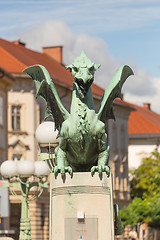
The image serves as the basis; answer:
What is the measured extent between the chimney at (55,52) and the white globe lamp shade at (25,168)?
38.7m

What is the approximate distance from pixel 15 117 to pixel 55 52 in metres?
11.0

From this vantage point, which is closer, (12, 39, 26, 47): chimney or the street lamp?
the street lamp

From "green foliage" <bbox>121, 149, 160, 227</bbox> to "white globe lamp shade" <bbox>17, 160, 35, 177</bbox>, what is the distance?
2628cm

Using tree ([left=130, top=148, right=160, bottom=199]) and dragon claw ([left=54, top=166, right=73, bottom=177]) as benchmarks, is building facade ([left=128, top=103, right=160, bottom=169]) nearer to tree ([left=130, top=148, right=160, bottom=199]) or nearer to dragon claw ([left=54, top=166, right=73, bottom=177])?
tree ([left=130, top=148, right=160, bottom=199])

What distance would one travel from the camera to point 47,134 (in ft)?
47.0

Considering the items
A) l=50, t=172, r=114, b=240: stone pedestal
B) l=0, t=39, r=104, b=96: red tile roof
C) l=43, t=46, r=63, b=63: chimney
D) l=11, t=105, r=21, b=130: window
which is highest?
l=43, t=46, r=63, b=63: chimney

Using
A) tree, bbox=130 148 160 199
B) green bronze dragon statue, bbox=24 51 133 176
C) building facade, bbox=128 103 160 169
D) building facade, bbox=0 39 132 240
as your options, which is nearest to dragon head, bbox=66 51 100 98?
green bronze dragon statue, bbox=24 51 133 176

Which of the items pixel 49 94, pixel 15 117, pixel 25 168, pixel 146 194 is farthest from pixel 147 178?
pixel 49 94

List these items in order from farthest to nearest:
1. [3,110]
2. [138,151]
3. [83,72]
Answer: [138,151]
[3,110]
[83,72]

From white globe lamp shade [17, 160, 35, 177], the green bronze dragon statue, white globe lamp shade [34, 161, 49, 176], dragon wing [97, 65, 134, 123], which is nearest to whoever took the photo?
the green bronze dragon statue

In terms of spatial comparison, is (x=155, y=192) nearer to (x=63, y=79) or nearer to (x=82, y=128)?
(x=63, y=79)

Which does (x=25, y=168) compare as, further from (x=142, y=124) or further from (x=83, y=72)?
(x=142, y=124)

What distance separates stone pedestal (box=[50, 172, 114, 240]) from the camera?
9.89 m

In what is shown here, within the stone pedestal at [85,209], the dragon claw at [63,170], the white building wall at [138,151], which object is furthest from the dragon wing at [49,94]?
the white building wall at [138,151]
